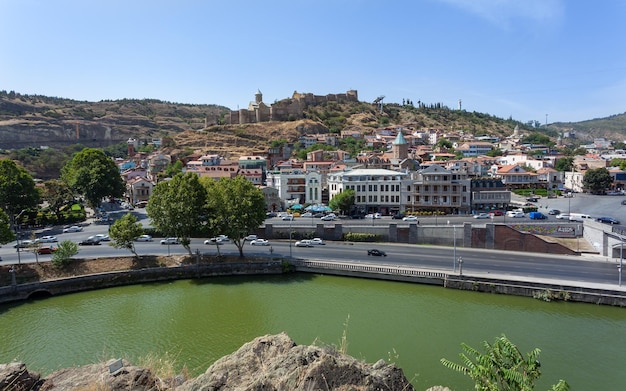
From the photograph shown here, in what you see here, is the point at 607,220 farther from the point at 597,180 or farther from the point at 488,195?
the point at 597,180

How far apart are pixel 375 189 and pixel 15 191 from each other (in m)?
32.4

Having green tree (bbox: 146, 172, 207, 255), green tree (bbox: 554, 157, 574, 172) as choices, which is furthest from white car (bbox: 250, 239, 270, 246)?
green tree (bbox: 554, 157, 574, 172)

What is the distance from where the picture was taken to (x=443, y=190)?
37.7 meters

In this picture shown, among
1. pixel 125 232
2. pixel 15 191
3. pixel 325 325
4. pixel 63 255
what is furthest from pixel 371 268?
pixel 15 191

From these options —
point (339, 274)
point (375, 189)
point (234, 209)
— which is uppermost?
point (375, 189)

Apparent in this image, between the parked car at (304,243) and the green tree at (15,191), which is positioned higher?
the green tree at (15,191)

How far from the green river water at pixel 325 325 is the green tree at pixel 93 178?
20.6 m

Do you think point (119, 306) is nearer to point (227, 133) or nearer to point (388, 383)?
point (388, 383)

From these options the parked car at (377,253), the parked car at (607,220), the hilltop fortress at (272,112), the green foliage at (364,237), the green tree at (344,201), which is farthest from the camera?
the hilltop fortress at (272,112)

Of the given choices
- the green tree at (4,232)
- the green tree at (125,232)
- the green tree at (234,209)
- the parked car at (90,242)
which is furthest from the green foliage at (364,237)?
the green tree at (4,232)

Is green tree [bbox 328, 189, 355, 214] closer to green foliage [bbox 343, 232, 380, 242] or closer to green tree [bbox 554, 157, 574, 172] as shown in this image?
green foliage [bbox 343, 232, 380, 242]

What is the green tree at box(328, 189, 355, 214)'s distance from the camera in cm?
3809

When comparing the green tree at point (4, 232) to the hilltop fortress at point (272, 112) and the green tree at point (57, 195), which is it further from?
the hilltop fortress at point (272, 112)

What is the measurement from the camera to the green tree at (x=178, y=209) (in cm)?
2445
